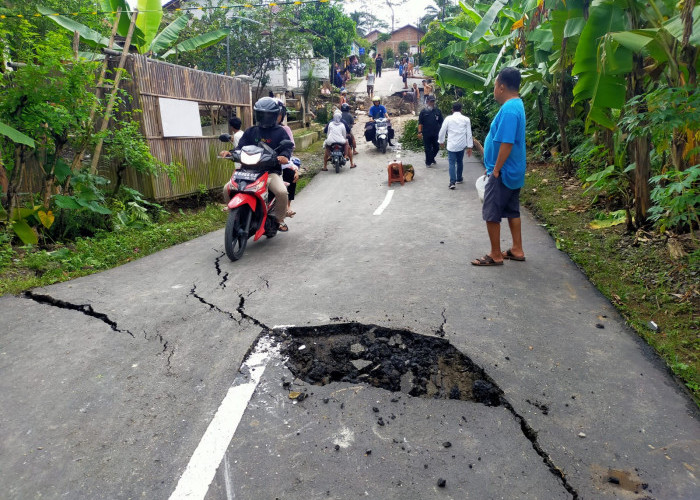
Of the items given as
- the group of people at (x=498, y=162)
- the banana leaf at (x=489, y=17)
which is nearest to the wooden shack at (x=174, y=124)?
the group of people at (x=498, y=162)

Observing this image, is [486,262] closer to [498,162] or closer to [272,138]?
[498,162]

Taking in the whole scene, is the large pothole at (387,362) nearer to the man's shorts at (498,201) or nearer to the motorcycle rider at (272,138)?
the man's shorts at (498,201)

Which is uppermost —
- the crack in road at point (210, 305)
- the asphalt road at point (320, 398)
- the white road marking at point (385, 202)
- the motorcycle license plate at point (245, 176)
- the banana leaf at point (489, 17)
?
the banana leaf at point (489, 17)

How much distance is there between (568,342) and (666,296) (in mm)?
1360

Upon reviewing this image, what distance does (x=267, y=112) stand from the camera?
249 inches

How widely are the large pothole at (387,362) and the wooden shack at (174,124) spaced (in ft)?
19.8

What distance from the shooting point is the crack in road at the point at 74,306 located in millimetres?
3885

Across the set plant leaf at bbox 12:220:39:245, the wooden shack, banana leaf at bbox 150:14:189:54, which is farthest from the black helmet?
banana leaf at bbox 150:14:189:54

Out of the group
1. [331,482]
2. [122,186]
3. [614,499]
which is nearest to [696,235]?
[614,499]

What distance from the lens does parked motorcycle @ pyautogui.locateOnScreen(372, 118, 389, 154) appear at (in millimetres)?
16438

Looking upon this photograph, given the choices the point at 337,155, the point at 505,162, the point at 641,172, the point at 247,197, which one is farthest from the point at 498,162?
the point at 337,155

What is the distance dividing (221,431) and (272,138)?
466 cm

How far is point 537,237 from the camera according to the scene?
21.5 ft

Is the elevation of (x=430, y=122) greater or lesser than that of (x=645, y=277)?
greater
